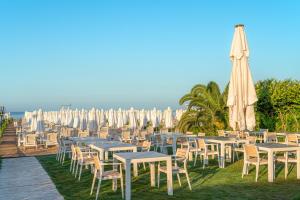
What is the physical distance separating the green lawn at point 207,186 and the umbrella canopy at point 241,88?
1.93 m

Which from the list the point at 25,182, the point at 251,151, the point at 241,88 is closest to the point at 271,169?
the point at 251,151

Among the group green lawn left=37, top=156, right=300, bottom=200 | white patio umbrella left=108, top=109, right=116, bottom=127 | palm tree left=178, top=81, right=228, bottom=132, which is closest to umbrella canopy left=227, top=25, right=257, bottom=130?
green lawn left=37, top=156, right=300, bottom=200

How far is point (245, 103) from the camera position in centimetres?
1167

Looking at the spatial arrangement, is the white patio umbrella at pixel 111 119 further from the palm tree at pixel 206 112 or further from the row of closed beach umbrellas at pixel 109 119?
the palm tree at pixel 206 112

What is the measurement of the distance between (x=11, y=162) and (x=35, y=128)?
602 cm

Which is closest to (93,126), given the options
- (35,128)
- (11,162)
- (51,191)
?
(35,128)

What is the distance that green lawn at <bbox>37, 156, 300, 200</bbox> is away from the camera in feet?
22.7

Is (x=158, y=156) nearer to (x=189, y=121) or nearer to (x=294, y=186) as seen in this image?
(x=294, y=186)

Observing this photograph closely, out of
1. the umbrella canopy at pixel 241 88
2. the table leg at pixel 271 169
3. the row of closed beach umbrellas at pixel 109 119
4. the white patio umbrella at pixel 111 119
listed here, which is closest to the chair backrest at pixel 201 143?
the umbrella canopy at pixel 241 88

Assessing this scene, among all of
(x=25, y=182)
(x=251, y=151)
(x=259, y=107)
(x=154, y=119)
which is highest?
(x=259, y=107)

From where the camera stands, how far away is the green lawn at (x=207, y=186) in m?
6.92

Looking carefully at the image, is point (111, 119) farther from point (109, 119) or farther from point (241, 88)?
point (241, 88)

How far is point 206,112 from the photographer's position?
1822 centimetres

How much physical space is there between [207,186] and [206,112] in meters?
10.6
